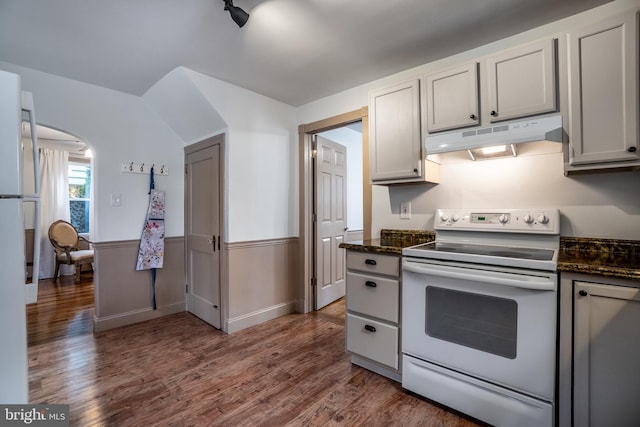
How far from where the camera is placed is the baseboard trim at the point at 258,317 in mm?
2854

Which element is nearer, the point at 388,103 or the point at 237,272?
the point at 388,103

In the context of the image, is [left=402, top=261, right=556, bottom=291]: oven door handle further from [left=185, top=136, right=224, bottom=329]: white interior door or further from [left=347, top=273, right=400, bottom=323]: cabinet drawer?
[left=185, top=136, right=224, bottom=329]: white interior door

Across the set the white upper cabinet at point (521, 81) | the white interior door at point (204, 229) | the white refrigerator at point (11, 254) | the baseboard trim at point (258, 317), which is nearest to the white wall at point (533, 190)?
the white upper cabinet at point (521, 81)

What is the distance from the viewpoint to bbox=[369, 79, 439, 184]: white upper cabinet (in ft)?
6.99

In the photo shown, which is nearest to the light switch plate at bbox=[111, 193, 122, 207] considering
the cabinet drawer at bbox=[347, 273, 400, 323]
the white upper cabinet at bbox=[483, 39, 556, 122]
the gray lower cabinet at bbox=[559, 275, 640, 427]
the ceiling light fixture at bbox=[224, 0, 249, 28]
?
the ceiling light fixture at bbox=[224, 0, 249, 28]

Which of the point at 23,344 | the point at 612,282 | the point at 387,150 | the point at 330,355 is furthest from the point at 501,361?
the point at 23,344

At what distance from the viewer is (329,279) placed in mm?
3635

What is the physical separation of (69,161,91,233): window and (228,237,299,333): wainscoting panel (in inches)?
179

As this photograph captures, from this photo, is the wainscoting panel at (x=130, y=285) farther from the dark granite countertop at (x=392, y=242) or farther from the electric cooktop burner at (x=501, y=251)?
the electric cooktop burner at (x=501, y=251)

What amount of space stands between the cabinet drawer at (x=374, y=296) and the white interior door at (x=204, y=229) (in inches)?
59.0

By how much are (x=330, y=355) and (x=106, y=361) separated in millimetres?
1766

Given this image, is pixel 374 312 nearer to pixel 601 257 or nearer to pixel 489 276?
pixel 489 276

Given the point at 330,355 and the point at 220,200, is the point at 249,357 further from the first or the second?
the point at 220,200

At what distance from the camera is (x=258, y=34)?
2020 millimetres
